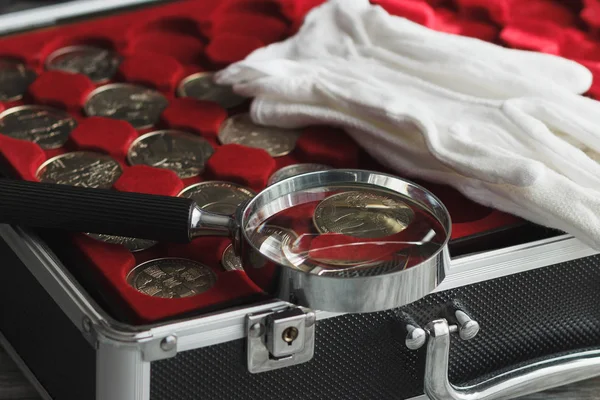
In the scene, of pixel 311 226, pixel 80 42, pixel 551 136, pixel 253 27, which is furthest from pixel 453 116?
pixel 80 42

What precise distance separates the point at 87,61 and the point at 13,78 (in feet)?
0.24

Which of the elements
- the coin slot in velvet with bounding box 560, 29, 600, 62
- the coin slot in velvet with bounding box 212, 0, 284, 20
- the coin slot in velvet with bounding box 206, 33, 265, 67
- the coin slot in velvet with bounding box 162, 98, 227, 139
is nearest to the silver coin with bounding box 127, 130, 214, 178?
the coin slot in velvet with bounding box 162, 98, 227, 139

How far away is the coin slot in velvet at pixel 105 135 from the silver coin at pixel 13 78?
9 cm

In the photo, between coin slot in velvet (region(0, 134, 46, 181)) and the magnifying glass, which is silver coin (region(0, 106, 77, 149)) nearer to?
coin slot in velvet (region(0, 134, 46, 181))

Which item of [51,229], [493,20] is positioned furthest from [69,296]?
[493,20]

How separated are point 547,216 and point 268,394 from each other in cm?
24

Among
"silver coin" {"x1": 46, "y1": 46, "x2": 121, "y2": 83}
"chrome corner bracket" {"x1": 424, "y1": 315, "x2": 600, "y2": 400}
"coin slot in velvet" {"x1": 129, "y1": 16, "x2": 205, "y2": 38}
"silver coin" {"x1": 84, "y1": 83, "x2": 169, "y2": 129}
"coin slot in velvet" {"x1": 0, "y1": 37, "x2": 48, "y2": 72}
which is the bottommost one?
"chrome corner bracket" {"x1": 424, "y1": 315, "x2": 600, "y2": 400}

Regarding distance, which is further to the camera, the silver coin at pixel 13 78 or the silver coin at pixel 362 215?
the silver coin at pixel 13 78

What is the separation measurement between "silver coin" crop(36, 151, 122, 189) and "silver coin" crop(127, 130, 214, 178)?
0.02 metres

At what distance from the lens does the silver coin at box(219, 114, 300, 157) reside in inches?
36.6

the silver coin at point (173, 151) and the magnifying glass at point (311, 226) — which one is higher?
the magnifying glass at point (311, 226)

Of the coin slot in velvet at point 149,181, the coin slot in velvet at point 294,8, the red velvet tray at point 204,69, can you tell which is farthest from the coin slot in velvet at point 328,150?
the coin slot in velvet at point 294,8

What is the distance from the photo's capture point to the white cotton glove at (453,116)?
2.65ft

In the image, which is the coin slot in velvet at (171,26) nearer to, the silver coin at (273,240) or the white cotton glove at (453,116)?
the white cotton glove at (453,116)
